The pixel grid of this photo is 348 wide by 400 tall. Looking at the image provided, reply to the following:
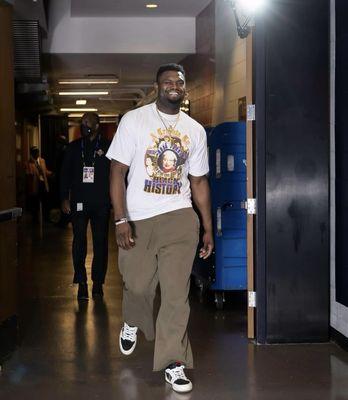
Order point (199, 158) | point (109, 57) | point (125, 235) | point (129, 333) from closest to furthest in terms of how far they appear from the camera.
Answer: point (125, 235) → point (199, 158) → point (129, 333) → point (109, 57)

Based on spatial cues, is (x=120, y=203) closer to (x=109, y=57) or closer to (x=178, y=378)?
(x=178, y=378)

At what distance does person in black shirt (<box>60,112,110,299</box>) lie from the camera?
704cm

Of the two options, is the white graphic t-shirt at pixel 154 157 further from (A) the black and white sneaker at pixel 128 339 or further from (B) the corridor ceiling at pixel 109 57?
(B) the corridor ceiling at pixel 109 57

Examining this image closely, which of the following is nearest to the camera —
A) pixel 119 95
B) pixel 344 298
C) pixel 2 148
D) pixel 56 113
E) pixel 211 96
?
pixel 2 148

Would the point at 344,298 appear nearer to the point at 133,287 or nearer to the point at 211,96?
the point at 133,287

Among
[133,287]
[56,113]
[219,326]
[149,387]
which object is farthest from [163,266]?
[56,113]

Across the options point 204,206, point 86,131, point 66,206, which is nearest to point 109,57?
point 86,131

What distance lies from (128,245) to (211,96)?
6059 mm

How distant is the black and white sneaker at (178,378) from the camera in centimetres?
413

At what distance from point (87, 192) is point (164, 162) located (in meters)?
2.81

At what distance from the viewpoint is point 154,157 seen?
4309mm

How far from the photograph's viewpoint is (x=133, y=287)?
14.6 ft

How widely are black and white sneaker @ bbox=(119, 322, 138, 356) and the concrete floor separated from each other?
81 mm

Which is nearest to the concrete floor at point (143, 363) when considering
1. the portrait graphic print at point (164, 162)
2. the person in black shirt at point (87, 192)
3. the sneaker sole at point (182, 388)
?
the sneaker sole at point (182, 388)
